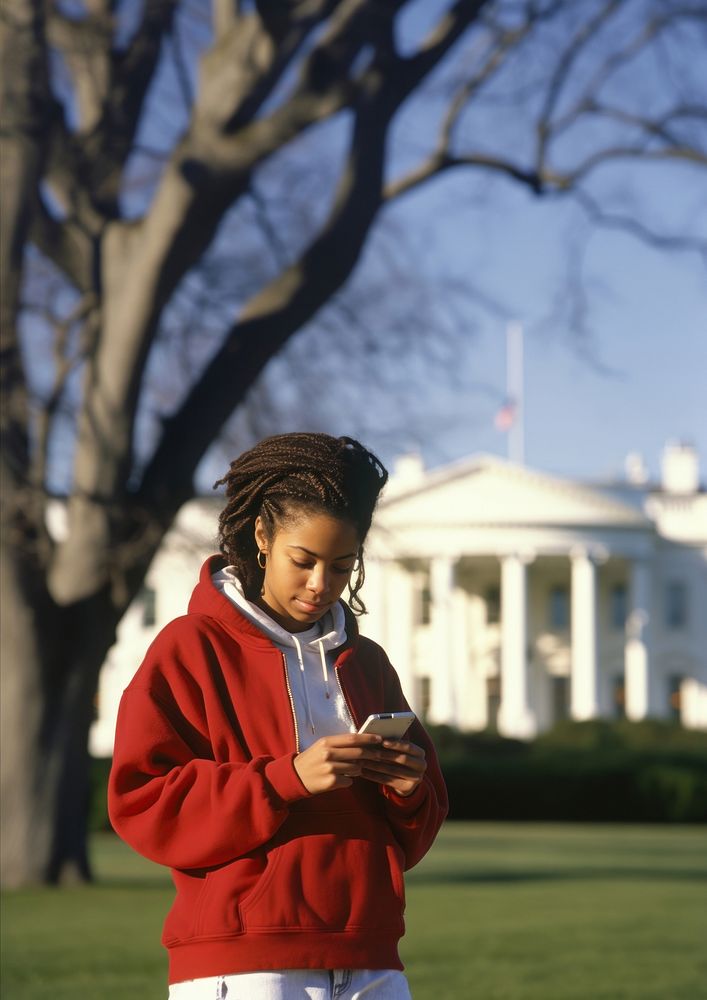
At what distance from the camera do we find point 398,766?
8.22 ft

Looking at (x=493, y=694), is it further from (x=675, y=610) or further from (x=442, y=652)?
(x=675, y=610)

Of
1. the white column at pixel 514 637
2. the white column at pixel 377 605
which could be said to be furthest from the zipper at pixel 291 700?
the white column at pixel 514 637

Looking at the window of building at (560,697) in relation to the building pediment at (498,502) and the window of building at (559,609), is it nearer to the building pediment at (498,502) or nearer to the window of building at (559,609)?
the window of building at (559,609)

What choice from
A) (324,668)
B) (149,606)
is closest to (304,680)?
(324,668)

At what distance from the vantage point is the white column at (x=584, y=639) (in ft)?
216

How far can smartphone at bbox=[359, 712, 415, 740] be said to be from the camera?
246cm

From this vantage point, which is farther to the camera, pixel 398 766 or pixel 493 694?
pixel 493 694

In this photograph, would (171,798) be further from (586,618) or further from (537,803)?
(586,618)

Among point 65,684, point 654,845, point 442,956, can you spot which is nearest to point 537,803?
point 654,845

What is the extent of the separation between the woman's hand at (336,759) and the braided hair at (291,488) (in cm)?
40

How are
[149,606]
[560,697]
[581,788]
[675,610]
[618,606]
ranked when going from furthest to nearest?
1. [618,606]
2. [675,610]
3. [560,697]
4. [149,606]
5. [581,788]

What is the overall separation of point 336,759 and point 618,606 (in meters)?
70.6

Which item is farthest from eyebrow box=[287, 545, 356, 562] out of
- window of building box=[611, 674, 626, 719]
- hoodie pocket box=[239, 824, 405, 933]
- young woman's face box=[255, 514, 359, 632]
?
window of building box=[611, 674, 626, 719]

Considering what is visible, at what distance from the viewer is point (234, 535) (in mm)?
2812
